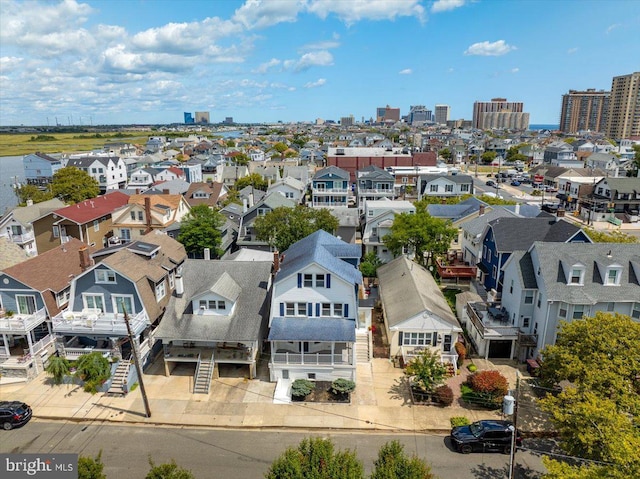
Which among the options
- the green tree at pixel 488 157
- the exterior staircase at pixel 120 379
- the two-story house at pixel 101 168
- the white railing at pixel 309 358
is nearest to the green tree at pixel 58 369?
the exterior staircase at pixel 120 379

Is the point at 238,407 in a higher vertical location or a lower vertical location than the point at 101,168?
lower

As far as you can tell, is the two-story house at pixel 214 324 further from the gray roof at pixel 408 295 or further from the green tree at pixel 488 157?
the green tree at pixel 488 157

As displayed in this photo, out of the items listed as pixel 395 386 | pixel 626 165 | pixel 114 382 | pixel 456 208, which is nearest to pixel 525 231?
pixel 456 208

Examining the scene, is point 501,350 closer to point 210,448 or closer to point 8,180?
point 210,448

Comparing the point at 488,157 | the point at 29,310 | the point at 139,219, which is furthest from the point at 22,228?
the point at 488,157

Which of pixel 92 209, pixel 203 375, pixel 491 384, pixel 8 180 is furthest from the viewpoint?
pixel 8 180

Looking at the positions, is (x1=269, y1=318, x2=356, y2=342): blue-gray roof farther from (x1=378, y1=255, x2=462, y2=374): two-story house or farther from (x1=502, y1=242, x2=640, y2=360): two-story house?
(x1=502, y1=242, x2=640, y2=360): two-story house

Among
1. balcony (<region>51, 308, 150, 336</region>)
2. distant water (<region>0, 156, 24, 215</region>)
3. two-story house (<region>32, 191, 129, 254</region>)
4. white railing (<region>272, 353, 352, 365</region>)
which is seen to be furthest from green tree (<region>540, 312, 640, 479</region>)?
distant water (<region>0, 156, 24, 215</region>)
